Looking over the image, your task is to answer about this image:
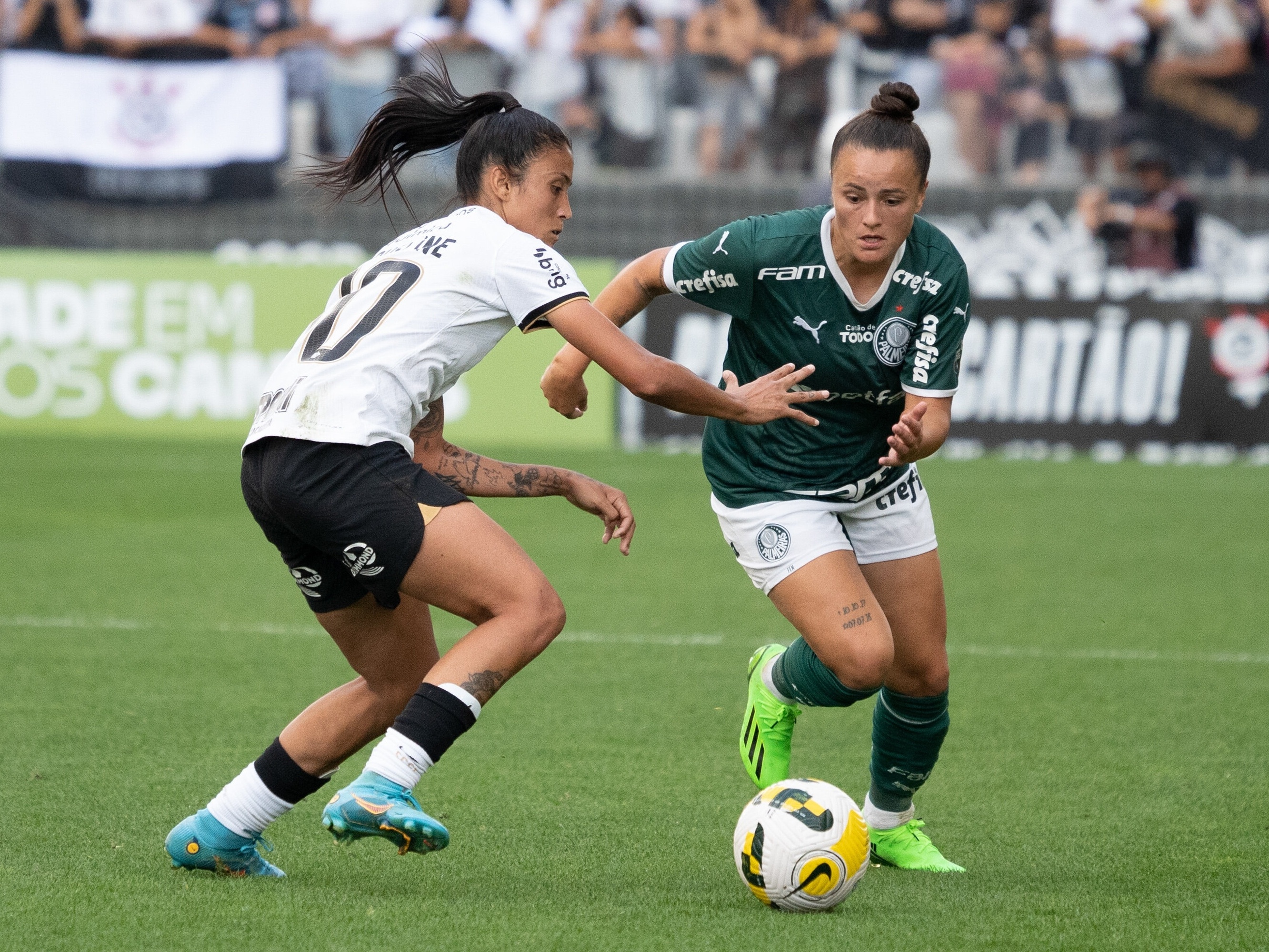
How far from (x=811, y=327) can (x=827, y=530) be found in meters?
0.52

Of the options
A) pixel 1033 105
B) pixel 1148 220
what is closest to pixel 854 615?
pixel 1148 220

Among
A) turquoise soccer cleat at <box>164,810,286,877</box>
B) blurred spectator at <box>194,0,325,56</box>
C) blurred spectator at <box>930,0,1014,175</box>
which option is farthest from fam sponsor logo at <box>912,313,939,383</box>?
blurred spectator at <box>194,0,325,56</box>

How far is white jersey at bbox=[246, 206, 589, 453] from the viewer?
3.72 metres

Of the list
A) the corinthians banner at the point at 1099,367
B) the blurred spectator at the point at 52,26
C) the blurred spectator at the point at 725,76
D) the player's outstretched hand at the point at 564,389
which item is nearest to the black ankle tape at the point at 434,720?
the player's outstretched hand at the point at 564,389

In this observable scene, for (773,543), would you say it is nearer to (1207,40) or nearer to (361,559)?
(361,559)

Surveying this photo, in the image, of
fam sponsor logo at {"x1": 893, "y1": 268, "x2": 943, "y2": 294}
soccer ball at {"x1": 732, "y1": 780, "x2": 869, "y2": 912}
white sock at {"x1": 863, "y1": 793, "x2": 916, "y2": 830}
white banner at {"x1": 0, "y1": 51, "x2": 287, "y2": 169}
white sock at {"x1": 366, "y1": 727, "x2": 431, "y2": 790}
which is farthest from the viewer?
white banner at {"x1": 0, "y1": 51, "x2": 287, "y2": 169}

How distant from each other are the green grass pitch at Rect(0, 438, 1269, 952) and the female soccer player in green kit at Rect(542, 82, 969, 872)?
1.49 feet

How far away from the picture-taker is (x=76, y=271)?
1414 cm

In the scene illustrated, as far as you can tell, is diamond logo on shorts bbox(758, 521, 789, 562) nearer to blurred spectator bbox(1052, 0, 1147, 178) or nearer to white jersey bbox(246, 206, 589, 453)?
white jersey bbox(246, 206, 589, 453)

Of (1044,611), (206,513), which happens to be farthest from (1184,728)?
(206,513)

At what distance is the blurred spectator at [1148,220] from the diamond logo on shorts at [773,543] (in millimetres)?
11284

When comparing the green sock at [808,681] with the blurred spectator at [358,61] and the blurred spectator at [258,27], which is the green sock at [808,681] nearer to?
the blurred spectator at [358,61]

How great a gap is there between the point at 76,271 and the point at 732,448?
1085 cm

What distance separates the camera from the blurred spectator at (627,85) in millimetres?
15938
